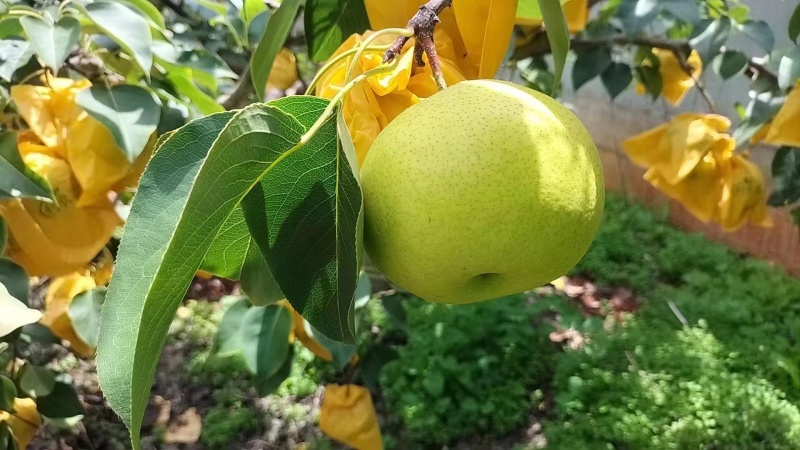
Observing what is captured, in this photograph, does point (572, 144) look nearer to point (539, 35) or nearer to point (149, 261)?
point (149, 261)

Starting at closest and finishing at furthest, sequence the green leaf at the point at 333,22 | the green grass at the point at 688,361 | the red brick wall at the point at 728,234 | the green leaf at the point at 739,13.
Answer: the green leaf at the point at 333,22 < the green leaf at the point at 739,13 < the green grass at the point at 688,361 < the red brick wall at the point at 728,234

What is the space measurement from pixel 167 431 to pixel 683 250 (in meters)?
2.17

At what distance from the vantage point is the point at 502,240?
398 millimetres

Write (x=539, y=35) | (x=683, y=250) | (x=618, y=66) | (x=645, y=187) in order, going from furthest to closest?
1. (x=645, y=187)
2. (x=683, y=250)
3. (x=618, y=66)
4. (x=539, y=35)

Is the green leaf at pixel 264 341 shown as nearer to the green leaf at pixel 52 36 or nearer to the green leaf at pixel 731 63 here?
the green leaf at pixel 52 36

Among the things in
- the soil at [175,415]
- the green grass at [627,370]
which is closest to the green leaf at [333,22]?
the green grass at [627,370]

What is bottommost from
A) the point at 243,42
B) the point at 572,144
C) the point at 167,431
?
the point at 167,431

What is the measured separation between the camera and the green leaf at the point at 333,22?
2.18 ft

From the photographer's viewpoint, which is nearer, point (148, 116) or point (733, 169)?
point (148, 116)

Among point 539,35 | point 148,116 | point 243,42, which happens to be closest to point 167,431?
point 243,42

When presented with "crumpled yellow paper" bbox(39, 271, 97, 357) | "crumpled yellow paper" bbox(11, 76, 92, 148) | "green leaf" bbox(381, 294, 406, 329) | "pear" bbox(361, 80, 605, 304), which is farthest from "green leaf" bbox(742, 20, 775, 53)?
"crumpled yellow paper" bbox(39, 271, 97, 357)

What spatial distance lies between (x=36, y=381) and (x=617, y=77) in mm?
1332

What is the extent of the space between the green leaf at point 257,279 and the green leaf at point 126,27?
1.47 feet

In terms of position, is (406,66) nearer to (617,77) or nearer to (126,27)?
(126,27)
